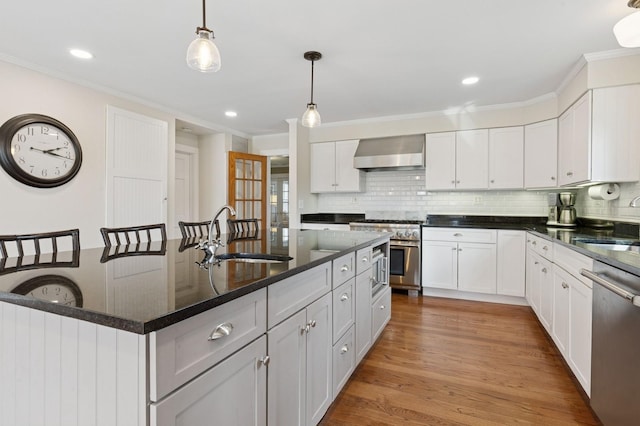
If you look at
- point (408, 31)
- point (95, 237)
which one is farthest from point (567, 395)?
point (95, 237)

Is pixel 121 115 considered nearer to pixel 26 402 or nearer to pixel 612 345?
pixel 26 402

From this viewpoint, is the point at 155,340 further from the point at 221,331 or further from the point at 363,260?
the point at 363,260

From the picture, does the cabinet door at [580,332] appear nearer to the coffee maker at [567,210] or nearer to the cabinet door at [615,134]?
the cabinet door at [615,134]

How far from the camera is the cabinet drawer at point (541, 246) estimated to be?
8.56ft

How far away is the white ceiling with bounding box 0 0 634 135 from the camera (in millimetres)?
2086

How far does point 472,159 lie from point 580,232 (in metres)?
1.56

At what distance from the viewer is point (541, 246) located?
9.49 ft

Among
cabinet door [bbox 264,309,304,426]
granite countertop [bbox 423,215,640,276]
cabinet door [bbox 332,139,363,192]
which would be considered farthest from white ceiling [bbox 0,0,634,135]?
cabinet door [bbox 264,309,304,426]

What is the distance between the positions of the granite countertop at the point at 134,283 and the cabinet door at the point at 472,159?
3.05 m

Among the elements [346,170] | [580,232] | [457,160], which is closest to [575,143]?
[580,232]

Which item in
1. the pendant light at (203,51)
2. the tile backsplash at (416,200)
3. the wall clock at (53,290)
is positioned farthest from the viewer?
the tile backsplash at (416,200)

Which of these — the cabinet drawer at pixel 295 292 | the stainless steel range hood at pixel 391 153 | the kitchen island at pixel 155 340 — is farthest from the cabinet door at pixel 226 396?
the stainless steel range hood at pixel 391 153

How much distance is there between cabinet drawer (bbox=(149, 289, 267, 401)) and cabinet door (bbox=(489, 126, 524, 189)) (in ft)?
12.3

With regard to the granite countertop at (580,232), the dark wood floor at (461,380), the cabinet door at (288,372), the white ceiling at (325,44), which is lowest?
the dark wood floor at (461,380)
